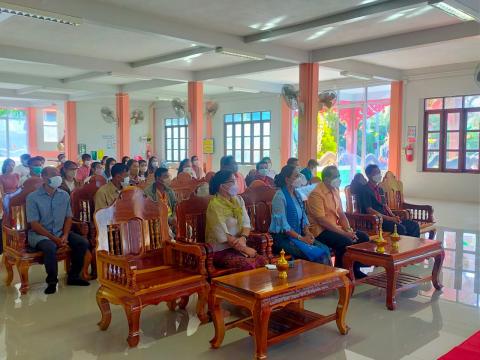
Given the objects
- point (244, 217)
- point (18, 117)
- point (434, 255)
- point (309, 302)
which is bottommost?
point (309, 302)

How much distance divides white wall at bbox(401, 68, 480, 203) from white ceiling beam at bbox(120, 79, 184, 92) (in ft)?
19.5

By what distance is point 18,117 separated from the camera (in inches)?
778

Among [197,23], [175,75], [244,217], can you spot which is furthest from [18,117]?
[244,217]

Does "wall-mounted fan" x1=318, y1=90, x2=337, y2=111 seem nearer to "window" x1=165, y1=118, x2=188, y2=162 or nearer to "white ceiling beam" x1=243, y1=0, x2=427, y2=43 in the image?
"white ceiling beam" x1=243, y1=0, x2=427, y2=43

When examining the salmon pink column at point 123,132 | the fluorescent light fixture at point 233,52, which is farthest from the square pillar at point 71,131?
the fluorescent light fixture at point 233,52

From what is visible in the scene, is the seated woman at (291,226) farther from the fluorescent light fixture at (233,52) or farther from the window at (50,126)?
the window at (50,126)

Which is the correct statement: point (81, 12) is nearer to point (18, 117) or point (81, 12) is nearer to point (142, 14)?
point (142, 14)

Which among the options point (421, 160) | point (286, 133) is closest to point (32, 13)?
point (421, 160)

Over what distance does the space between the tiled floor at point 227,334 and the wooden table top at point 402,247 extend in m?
0.45

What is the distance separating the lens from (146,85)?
12.9 m

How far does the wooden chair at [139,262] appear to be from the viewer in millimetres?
3148

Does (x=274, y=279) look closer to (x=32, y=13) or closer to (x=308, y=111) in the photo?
(x=32, y=13)

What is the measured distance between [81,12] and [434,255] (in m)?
5.09

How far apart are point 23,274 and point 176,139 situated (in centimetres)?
1469
